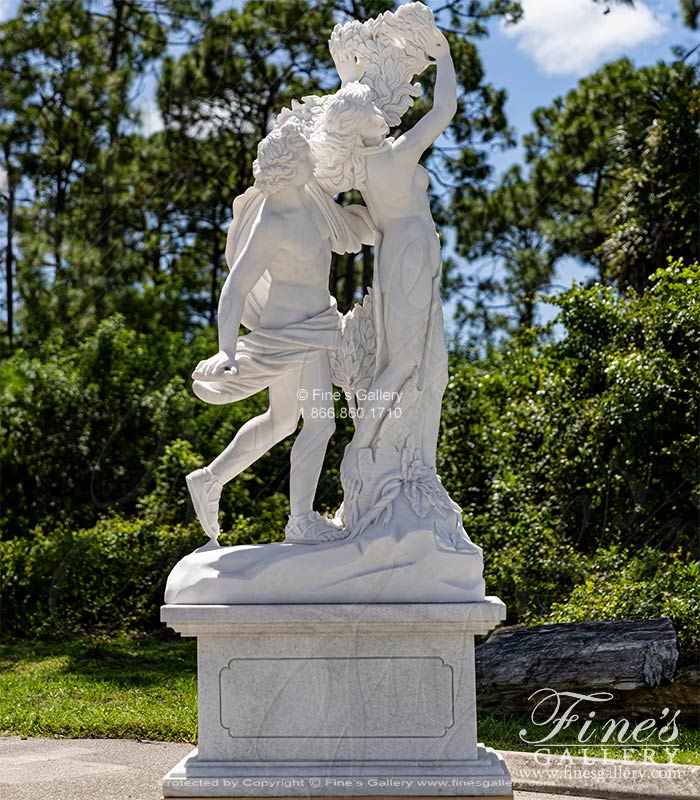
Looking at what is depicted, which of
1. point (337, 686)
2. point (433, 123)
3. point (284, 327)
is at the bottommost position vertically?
point (337, 686)

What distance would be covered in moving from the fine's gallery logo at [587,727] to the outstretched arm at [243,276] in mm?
2832

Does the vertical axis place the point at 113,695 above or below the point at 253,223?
below

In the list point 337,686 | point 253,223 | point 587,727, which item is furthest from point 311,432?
point 587,727

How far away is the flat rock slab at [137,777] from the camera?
16.8 ft

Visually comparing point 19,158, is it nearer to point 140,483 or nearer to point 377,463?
point 140,483

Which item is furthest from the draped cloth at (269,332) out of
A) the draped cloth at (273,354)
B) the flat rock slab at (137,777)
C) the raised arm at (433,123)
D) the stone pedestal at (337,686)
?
the flat rock slab at (137,777)

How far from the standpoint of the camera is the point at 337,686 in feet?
15.4

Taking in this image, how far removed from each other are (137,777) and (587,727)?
2.74 m

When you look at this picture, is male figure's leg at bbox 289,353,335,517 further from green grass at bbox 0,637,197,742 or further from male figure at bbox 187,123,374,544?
green grass at bbox 0,637,197,742

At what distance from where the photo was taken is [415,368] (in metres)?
5.01

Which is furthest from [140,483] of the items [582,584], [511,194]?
[511,194]

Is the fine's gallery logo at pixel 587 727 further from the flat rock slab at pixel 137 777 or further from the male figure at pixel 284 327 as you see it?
the male figure at pixel 284 327

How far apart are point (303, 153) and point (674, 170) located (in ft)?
22.8

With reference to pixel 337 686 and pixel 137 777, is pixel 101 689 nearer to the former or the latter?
pixel 137 777
